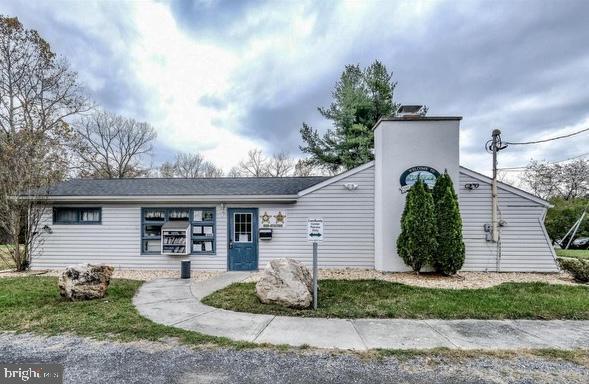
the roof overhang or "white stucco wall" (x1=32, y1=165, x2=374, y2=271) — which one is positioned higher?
the roof overhang

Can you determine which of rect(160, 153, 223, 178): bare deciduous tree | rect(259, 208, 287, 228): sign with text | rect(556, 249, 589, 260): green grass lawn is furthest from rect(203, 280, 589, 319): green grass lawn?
rect(160, 153, 223, 178): bare deciduous tree

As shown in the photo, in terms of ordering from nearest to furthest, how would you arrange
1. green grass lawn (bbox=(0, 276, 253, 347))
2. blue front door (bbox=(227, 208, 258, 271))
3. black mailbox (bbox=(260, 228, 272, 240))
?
1. green grass lawn (bbox=(0, 276, 253, 347))
2. black mailbox (bbox=(260, 228, 272, 240))
3. blue front door (bbox=(227, 208, 258, 271))

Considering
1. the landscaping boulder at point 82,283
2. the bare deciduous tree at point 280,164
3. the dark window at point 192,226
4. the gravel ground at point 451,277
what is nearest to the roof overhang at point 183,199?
the dark window at point 192,226

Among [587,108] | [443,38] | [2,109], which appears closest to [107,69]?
[2,109]

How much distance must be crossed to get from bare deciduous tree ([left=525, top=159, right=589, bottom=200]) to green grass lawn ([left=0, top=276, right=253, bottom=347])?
94.6 feet

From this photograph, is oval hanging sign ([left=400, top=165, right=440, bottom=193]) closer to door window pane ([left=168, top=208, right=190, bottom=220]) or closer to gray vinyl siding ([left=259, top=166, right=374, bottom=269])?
gray vinyl siding ([left=259, top=166, right=374, bottom=269])

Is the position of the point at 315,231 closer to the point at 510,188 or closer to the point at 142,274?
the point at 142,274

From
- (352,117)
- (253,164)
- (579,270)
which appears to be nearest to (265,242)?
(579,270)

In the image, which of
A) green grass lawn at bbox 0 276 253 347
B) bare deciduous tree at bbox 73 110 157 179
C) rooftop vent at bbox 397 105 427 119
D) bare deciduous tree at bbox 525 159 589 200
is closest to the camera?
green grass lawn at bbox 0 276 253 347

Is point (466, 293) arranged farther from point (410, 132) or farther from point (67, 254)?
point (67, 254)

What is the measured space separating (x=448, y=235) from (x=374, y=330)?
4.58m

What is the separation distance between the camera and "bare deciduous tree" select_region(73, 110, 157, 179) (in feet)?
80.6

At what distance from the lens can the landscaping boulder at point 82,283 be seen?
5555mm

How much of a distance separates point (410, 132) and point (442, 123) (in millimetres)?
937
